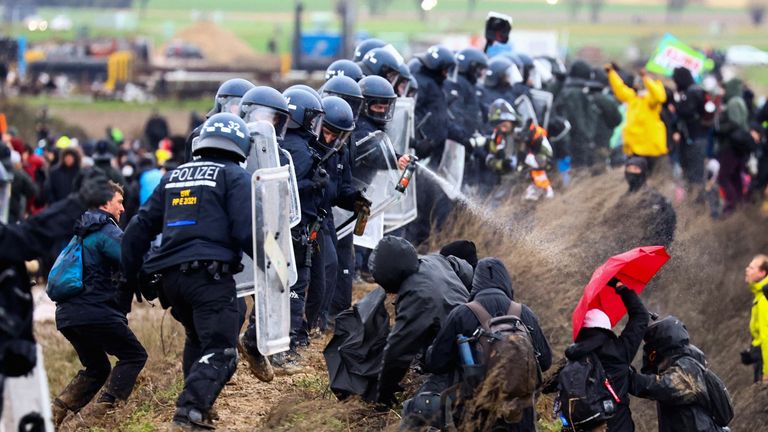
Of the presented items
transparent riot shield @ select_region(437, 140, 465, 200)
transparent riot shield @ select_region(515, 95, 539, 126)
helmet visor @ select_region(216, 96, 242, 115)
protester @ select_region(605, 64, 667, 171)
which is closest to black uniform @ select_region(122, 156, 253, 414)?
helmet visor @ select_region(216, 96, 242, 115)

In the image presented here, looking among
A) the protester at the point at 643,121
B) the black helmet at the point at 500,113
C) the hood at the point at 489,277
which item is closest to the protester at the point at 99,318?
the hood at the point at 489,277

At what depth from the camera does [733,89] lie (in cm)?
2336

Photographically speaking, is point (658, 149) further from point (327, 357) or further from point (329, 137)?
point (327, 357)

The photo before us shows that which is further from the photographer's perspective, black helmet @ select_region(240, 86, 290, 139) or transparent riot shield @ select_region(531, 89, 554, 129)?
transparent riot shield @ select_region(531, 89, 554, 129)

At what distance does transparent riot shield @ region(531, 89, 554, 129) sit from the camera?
18.4m

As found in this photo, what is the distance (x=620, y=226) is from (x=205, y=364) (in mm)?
8288

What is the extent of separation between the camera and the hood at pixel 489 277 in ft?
29.3

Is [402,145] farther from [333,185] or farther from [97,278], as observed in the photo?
[97,278]

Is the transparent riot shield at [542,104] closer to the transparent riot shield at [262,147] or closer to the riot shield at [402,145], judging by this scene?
the riot shield at [402,145]

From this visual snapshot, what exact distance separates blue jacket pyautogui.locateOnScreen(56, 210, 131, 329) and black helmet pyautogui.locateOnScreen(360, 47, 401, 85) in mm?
4589

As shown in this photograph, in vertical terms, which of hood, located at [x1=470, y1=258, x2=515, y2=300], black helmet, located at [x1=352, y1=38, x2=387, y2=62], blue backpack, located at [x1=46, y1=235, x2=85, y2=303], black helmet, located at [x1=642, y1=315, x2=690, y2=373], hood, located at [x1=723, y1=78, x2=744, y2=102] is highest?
black helmet, located at [x1=352, y1=38, x2=387, y2=62]

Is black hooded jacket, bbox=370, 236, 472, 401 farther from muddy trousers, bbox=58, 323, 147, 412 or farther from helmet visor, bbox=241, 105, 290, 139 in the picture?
muddy trousers, bbox=58, 323, 147, 412

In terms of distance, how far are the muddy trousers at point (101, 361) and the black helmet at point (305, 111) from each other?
2.01m

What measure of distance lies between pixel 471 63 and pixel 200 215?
8.57 m
